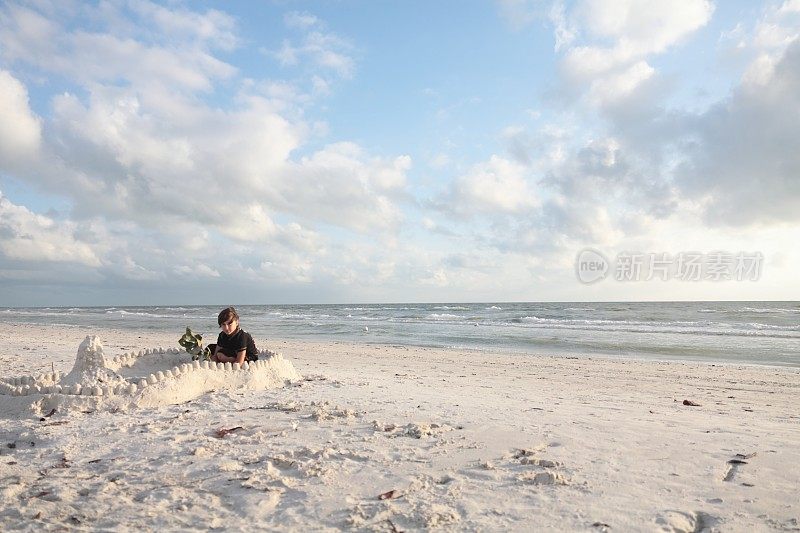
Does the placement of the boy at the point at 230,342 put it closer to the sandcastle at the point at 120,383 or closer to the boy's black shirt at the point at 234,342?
the boy's black shirt at the point at 234,342

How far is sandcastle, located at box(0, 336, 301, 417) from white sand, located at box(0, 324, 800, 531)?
23 centimetres

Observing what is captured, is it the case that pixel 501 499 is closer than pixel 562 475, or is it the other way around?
pixel 501 499

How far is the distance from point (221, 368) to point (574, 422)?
171 inches

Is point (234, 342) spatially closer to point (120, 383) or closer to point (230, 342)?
point (230, 342)

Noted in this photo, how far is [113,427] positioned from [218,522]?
2385 millimetres

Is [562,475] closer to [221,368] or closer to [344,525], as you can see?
[344,525]

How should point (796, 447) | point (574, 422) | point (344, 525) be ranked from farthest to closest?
point (574, 422) → point (796, 447) → point (344, 525)

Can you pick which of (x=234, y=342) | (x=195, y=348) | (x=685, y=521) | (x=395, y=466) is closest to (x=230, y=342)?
(x=234, y=342)

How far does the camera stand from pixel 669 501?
9.95 feet

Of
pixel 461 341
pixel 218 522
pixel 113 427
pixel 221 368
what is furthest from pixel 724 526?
pixel 461 341

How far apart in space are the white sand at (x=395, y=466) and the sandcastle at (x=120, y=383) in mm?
229

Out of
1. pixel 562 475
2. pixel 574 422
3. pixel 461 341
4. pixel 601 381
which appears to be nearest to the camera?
pixel 562 475

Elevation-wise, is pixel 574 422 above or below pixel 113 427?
above

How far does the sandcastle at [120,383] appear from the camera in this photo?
5.18m
